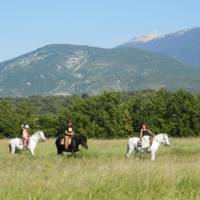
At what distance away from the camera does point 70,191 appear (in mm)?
Answer: 9469

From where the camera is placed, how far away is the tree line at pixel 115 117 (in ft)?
196

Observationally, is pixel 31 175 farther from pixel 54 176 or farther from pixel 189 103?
pixel 189 103

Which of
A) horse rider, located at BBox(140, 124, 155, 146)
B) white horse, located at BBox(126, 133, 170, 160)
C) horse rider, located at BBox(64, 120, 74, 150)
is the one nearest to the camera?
horse rider, located at BBox(64, 120, 74, 150)

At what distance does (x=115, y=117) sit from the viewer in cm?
6506

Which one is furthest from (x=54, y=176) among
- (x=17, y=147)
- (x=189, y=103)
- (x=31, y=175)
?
(x=189, y=103)

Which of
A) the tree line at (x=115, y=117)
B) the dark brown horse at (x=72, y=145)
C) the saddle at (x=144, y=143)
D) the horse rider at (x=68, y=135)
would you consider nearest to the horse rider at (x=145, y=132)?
the saddle at (x=144, y=143)

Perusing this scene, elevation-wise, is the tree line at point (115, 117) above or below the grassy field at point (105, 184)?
above

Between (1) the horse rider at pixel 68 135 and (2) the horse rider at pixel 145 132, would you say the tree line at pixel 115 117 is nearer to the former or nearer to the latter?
(2) the horse rider at pixel 145 132

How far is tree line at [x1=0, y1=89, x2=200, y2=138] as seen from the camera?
59.8 meters

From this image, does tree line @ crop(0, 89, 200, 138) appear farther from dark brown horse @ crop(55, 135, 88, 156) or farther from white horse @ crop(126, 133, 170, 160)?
dark brown horse @ crop(55, 135, 88, 156)

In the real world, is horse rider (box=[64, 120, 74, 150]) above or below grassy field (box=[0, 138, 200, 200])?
above

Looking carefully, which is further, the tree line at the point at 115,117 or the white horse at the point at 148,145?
the tree line at the point at 115,117

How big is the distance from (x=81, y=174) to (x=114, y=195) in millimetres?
2347

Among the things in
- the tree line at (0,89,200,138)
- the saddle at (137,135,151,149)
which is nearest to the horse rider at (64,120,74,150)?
the saddle at (137,135,151,149)
